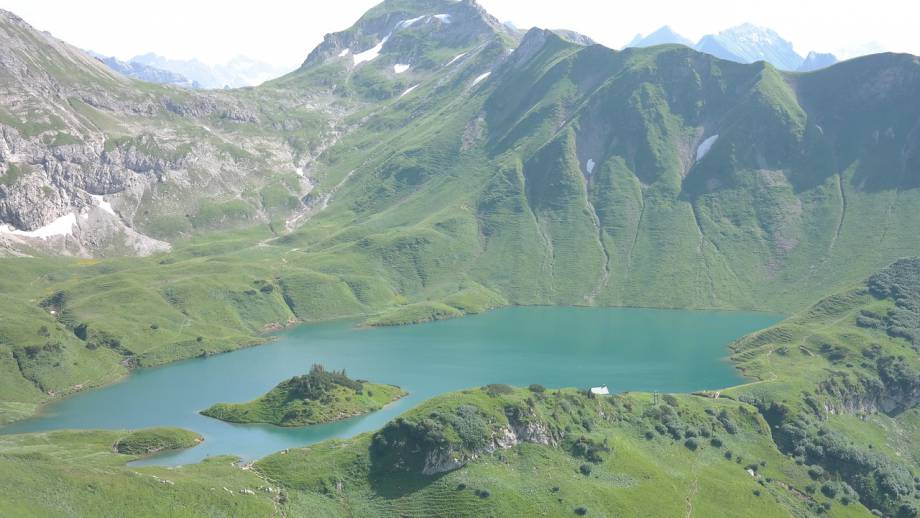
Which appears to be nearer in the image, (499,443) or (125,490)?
(125,490)

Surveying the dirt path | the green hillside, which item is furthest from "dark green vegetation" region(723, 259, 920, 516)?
the dirt path

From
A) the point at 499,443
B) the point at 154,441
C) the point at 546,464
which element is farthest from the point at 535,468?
the point at 154,441

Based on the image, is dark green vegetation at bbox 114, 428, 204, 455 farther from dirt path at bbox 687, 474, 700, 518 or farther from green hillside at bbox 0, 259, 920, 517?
dirt path at bbox 687, 474, 700, 518

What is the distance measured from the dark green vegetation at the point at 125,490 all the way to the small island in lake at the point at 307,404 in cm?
3598

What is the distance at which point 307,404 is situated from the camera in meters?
151

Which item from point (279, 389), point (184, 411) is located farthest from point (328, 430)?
point (184, 411)

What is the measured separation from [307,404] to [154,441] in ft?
92.8

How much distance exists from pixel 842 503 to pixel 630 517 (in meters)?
40.2

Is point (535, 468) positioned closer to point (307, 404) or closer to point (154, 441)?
point (307, 404)

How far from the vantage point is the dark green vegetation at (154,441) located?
131 meters

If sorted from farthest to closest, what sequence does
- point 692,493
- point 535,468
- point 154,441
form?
1. point 154,441
2. point 692,493
3. point 535,468

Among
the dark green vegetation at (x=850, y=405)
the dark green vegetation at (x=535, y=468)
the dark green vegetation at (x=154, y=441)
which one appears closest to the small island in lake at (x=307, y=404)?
the dark green vegetation at (x=154, y=441)

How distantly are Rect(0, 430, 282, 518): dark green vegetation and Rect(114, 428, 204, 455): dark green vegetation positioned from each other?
19.6m

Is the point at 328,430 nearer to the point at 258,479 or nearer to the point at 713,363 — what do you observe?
the point at 258,479
